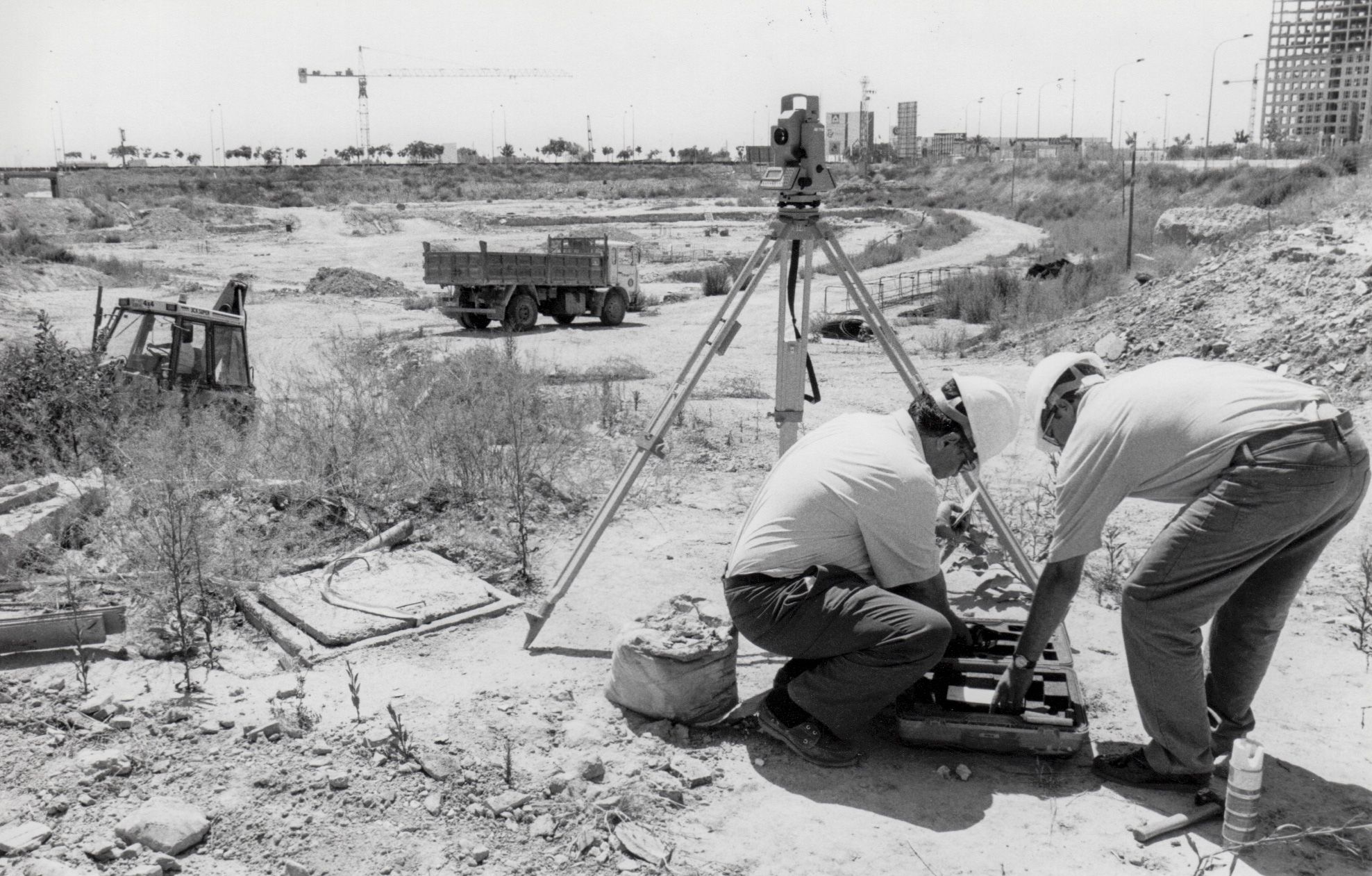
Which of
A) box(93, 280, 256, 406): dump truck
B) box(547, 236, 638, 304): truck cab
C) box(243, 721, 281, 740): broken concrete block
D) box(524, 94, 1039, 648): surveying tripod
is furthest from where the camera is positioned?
box(547, 236, 638, 304): truck cab

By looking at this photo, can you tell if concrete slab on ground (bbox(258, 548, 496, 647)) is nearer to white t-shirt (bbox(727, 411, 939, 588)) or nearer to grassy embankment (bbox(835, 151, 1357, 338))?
white t-shirt (bbox(727, 411, 939, 588))

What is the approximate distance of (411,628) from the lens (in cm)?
499

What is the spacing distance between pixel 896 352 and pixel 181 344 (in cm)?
662

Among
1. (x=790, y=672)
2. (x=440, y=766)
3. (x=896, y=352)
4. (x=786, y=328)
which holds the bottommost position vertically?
(x=440, y=766)

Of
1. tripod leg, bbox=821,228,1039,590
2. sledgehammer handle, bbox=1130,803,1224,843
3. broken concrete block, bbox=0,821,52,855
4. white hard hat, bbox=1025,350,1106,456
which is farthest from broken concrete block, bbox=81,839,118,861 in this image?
tripod leg, bbox=821,228,1039,590

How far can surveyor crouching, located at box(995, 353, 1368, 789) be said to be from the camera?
3.22 metres

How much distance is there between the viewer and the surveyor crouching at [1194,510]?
322cm

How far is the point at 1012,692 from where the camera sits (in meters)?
3.70

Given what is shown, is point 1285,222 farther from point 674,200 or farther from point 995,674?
point 674,200

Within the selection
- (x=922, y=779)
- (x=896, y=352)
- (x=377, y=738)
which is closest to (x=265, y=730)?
(x=377, y=738)

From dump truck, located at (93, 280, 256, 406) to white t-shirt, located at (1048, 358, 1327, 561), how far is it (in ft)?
24.5

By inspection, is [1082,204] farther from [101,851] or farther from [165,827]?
[101,851]

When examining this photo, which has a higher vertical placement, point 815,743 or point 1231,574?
point 1231,574

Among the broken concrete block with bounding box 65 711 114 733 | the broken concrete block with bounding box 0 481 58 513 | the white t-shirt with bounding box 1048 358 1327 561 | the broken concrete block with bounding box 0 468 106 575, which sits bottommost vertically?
the broken concrete block with bounding box 65 711 114 733
